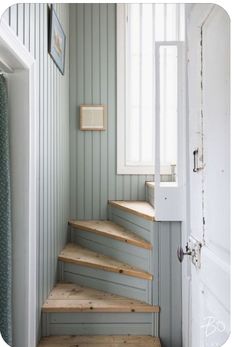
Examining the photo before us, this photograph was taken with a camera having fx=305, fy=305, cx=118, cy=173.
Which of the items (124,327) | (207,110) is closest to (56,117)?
(207,110)

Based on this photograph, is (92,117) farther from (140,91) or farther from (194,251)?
(194,251)

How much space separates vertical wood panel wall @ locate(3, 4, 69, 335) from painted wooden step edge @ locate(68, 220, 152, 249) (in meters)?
0.09

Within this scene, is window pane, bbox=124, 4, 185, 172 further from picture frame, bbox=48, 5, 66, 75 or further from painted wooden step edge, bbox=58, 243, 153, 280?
painted wooden step edge, bbox=58, 243, 153, 280

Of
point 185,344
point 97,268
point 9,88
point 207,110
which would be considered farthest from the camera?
point 97,268

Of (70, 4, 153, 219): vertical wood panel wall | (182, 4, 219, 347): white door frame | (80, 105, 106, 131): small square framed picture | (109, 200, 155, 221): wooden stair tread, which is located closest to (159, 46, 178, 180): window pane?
(182, 4, 219, 347): white door frame

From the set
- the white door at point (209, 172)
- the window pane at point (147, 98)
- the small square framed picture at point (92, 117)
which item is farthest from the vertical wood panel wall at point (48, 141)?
the white door at point (209, 172)

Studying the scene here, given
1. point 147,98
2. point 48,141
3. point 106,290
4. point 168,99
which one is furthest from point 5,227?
point 147,98

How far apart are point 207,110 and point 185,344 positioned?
0.91m

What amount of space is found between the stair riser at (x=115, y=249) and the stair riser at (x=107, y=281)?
0.08 metres

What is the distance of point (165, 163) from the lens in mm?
1610

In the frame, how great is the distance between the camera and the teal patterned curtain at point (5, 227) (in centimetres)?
94

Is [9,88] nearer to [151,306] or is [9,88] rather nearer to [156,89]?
[156,89]

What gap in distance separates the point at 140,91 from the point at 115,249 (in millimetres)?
980

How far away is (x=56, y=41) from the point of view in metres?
1.46
